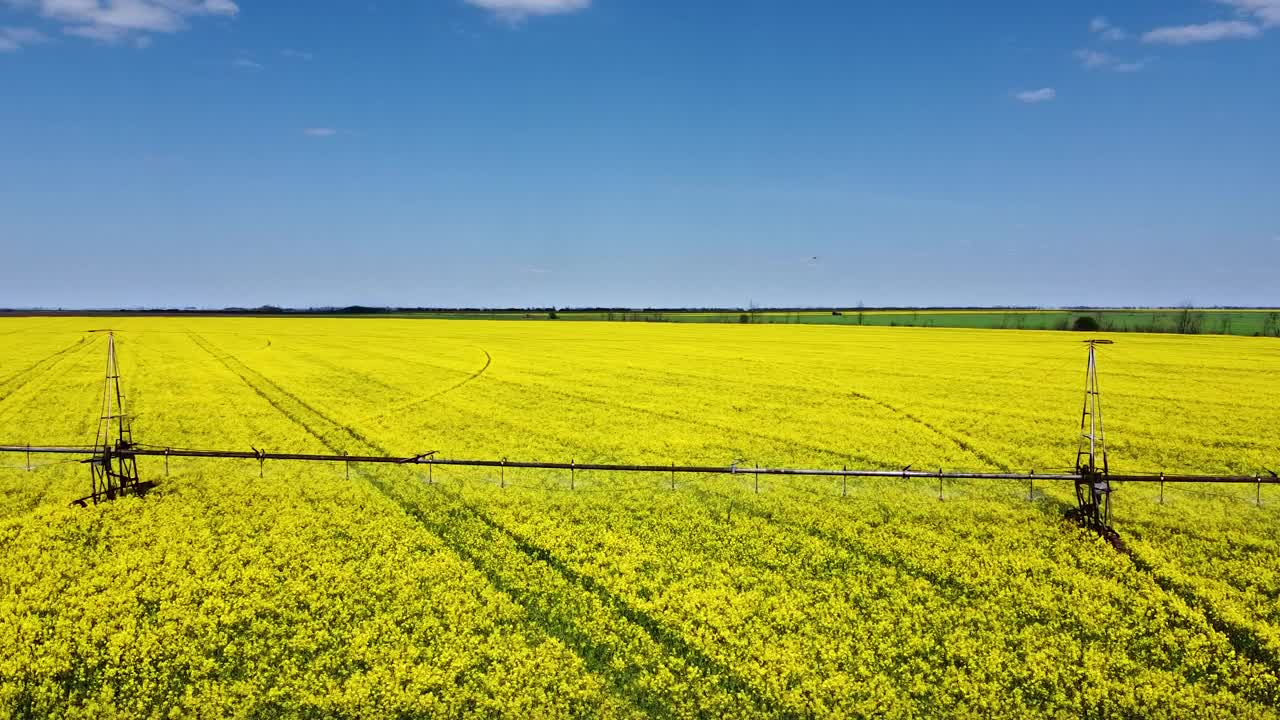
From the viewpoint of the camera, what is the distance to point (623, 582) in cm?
1072

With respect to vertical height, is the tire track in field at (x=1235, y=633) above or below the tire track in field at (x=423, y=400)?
below

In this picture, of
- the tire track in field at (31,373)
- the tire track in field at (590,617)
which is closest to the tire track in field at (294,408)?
the tire track in field at (31,373)

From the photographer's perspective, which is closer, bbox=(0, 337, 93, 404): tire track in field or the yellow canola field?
the yellow canola field

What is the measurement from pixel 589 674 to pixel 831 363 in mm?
34940

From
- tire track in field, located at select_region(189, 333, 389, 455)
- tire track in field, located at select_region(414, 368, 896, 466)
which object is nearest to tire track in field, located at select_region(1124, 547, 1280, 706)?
tire track in field, located at select_region(414, 368, 896, 466)

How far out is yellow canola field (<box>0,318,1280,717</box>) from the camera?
26.6 feet

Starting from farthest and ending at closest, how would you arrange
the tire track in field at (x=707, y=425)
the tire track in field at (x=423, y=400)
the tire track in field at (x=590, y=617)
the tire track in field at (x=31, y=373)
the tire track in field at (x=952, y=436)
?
the tire track in field at (x=31, y=373) < the tire track in field at (x=423, y=400) < the tire track in field at (x=707, y=425) < the tire track in field at (x=952, y=436) < the tire track in field at (x=590, y=617)

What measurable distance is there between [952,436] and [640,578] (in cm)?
1360

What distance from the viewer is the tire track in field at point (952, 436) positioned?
59.5ft

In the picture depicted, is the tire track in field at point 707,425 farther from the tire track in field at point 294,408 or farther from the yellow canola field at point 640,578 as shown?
the tire track in field at point 294,408

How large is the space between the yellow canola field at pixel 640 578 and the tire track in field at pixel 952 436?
0.14m

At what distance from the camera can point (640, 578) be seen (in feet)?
35.8

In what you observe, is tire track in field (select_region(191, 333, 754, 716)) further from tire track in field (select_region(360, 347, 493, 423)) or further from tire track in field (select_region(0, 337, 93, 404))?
tire track in field (select_region(0, 337, 93, 404))

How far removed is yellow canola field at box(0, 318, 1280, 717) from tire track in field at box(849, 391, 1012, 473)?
5.6 inches
